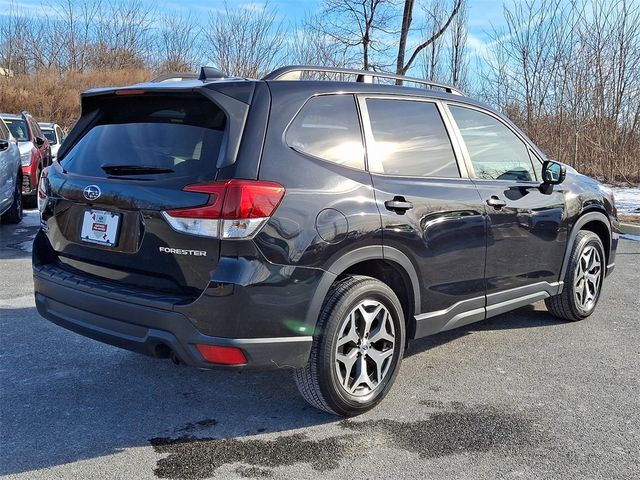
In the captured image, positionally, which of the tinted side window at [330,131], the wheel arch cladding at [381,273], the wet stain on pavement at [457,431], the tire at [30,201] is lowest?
the wet stain on pavement at [457,431]

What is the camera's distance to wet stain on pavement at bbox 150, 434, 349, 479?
9.00 ft

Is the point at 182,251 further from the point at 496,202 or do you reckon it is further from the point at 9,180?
the point at 9,180

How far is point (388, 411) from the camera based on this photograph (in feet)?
11.1

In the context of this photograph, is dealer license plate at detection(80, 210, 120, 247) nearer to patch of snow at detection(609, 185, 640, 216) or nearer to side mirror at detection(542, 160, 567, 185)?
side mirror at detection(542, 160, 567, 185)

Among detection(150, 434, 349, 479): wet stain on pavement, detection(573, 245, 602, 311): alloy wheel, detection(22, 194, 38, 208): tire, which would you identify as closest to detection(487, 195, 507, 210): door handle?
detection(573, 245, 602, 311): alloy wheel

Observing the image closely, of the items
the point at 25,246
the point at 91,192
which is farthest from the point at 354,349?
the point at 25,246

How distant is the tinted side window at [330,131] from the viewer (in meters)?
3.10

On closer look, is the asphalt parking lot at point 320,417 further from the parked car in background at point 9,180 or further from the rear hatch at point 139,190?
the parked car in background at point 9,180

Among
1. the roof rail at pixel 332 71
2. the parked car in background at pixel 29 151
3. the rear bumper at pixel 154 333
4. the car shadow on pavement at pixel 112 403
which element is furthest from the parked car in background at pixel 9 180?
the roof rail at pixel 332 71

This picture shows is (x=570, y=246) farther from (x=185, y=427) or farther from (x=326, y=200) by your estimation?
(x=185, y=427)

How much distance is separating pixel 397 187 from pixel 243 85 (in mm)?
1020

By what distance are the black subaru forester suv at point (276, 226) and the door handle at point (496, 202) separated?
1 centimetres

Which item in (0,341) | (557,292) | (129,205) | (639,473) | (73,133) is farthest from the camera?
(557,292)

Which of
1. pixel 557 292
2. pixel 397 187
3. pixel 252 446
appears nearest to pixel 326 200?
pixel 397 187
